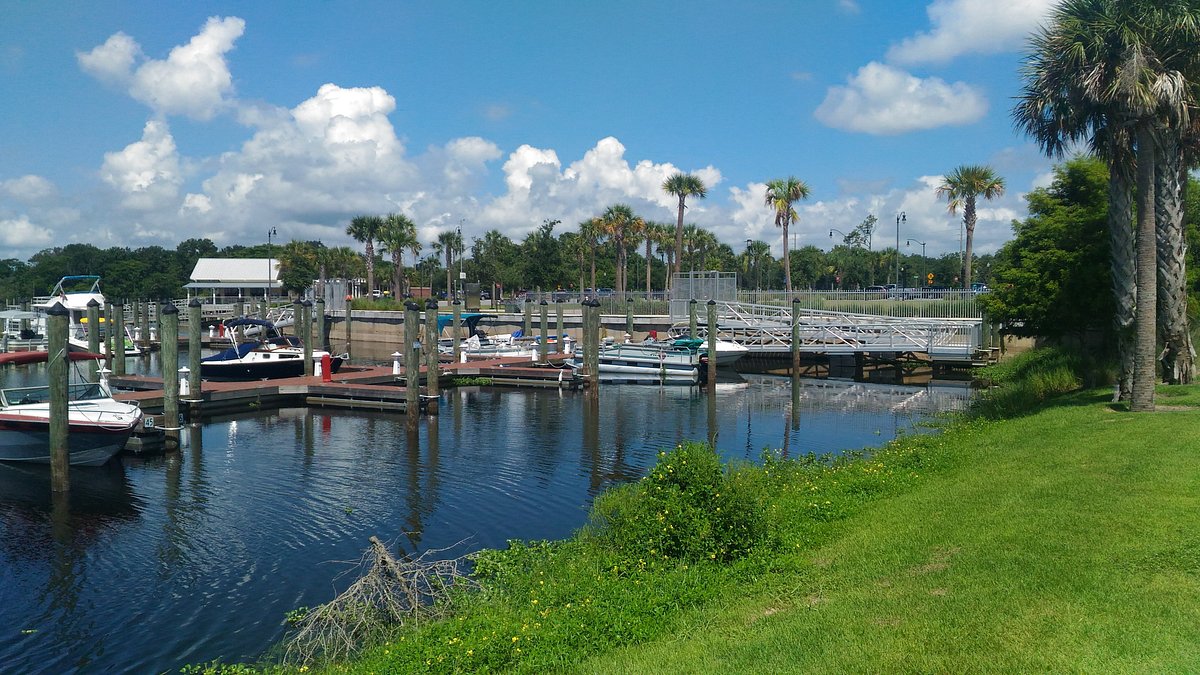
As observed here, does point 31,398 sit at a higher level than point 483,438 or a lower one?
higher

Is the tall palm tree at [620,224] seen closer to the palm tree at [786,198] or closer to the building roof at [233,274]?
the palm tree at [786,198]

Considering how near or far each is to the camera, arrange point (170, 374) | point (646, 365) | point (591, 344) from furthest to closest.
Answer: point (646, 365) → point (591, 344) → point (170, 374)

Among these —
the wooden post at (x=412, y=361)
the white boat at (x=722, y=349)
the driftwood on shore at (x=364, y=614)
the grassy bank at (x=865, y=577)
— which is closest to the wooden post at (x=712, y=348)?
the white boat at (x=722, y=349)

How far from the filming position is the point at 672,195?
7062 cm

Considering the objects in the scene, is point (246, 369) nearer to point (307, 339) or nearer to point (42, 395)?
point (307, 339)

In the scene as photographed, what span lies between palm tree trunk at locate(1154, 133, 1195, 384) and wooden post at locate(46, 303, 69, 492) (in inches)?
953

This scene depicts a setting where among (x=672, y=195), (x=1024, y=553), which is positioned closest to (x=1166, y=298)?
(x=1024, y=553)

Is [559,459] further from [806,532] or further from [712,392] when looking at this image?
[712,392]

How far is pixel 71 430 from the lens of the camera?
20531 millimetres

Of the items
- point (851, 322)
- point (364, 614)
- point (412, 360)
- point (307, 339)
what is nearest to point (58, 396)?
point (412, 360)

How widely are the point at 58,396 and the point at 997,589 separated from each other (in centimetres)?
1848

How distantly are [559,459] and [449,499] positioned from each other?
4943 millimetres

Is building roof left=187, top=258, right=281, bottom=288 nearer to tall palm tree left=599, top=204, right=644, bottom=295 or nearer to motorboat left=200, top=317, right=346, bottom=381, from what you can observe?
tall palm tree left=599, top=204, right=644, bottom=295

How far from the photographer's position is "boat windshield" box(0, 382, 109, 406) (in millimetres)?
21578
